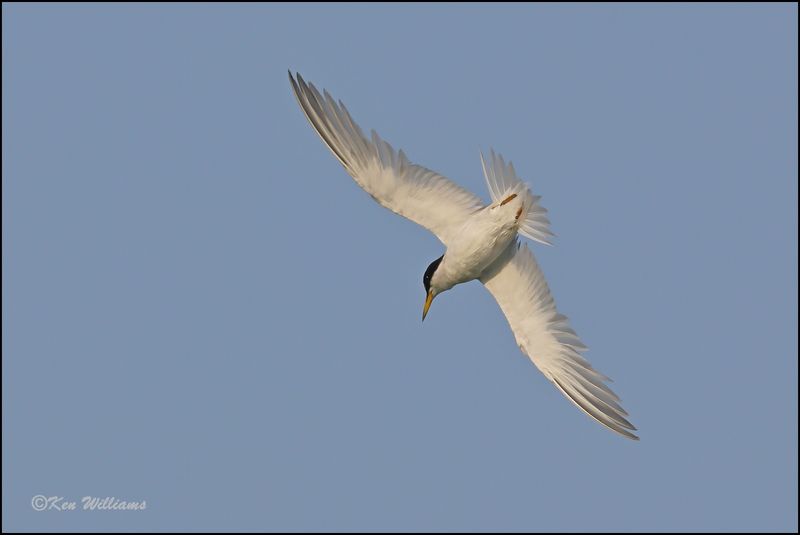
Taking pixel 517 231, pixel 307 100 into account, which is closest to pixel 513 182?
pixel 517 231

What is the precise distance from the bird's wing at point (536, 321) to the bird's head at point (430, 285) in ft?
1.48

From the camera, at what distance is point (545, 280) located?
1193 centimetres

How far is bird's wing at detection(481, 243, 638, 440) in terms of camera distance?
1152 centimetres

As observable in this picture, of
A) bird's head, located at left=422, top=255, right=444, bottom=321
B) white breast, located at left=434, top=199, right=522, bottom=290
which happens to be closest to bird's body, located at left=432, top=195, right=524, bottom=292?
white breast, located at left=434, top=199, right=522, bottom=290

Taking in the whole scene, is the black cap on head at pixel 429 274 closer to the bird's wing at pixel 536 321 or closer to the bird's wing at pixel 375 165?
the bird's wing at pixel 536 321

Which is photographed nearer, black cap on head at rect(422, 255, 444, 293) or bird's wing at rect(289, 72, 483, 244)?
bird's wing at rect(289, 72, 483, 244)

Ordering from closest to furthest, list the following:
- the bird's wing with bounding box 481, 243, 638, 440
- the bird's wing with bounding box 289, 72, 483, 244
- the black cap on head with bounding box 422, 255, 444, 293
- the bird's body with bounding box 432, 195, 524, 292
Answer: the bird's wing with bounding box 289, 72, 483, 244
the bird's body with bounding box 432, 195, 524, 292
the bird's wing with bounding box 481, 243, 638, 440
the black cap on head with bounding box 422, 255, 444, 293

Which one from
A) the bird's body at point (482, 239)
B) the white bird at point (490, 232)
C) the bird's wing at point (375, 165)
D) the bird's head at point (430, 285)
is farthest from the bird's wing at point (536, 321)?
the bird's wing at point (375, 165)

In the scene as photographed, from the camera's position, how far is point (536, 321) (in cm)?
1190

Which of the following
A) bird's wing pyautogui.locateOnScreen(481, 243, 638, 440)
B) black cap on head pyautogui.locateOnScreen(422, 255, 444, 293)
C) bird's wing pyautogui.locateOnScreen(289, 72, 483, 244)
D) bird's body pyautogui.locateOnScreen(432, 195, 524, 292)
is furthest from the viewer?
black cap on head pyautogui.locateOnScreen(422, 255, 444, 293)

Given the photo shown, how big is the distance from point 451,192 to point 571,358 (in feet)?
6.17

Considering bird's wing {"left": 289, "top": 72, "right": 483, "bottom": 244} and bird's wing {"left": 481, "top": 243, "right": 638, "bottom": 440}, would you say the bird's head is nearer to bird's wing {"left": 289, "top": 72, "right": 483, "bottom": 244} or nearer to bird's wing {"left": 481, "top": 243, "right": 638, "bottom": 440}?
bird's wing {"left": 481, "top": 243, "right": 638, "bottom": 440}

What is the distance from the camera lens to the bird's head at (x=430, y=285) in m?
12.0

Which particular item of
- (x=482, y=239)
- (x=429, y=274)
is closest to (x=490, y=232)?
(x=482, y=239)
